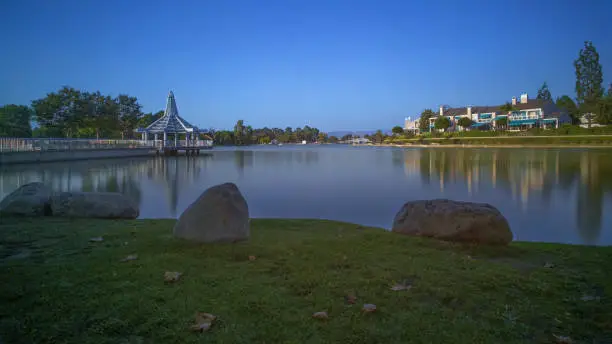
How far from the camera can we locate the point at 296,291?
359cm

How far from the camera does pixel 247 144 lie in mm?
147125

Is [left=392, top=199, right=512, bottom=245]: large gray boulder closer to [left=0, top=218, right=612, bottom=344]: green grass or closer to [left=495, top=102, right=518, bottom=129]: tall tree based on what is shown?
[left=0, top=218, right=612, bottom=344]: green grass

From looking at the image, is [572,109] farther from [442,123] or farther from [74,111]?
[74,111]

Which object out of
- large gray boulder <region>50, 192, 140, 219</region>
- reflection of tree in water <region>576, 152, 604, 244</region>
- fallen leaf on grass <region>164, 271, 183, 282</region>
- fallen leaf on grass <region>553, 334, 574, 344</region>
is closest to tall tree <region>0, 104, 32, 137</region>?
large gray boulder <region>50, 192, 140, 219</region>

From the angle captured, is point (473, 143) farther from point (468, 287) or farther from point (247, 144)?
point (247, 144)

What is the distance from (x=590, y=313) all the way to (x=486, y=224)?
2667 millimetres

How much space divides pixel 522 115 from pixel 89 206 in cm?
9608

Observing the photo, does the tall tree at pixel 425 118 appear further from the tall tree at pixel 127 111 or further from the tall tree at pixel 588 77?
the tall tree at pixel 127 111

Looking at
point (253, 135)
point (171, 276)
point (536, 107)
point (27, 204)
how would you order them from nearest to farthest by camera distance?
point (171, 276), point (27, 204), point (536, 107), point (253, 135)

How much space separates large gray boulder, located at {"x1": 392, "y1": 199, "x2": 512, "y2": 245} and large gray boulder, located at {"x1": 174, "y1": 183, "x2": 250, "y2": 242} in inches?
105

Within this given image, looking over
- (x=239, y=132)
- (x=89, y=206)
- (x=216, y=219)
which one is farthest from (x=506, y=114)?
(x=216, y=219)

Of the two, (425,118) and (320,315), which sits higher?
(425,118)

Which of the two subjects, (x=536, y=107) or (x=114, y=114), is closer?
(x=114, y=114)

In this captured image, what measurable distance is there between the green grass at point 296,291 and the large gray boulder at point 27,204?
7.62 feet
